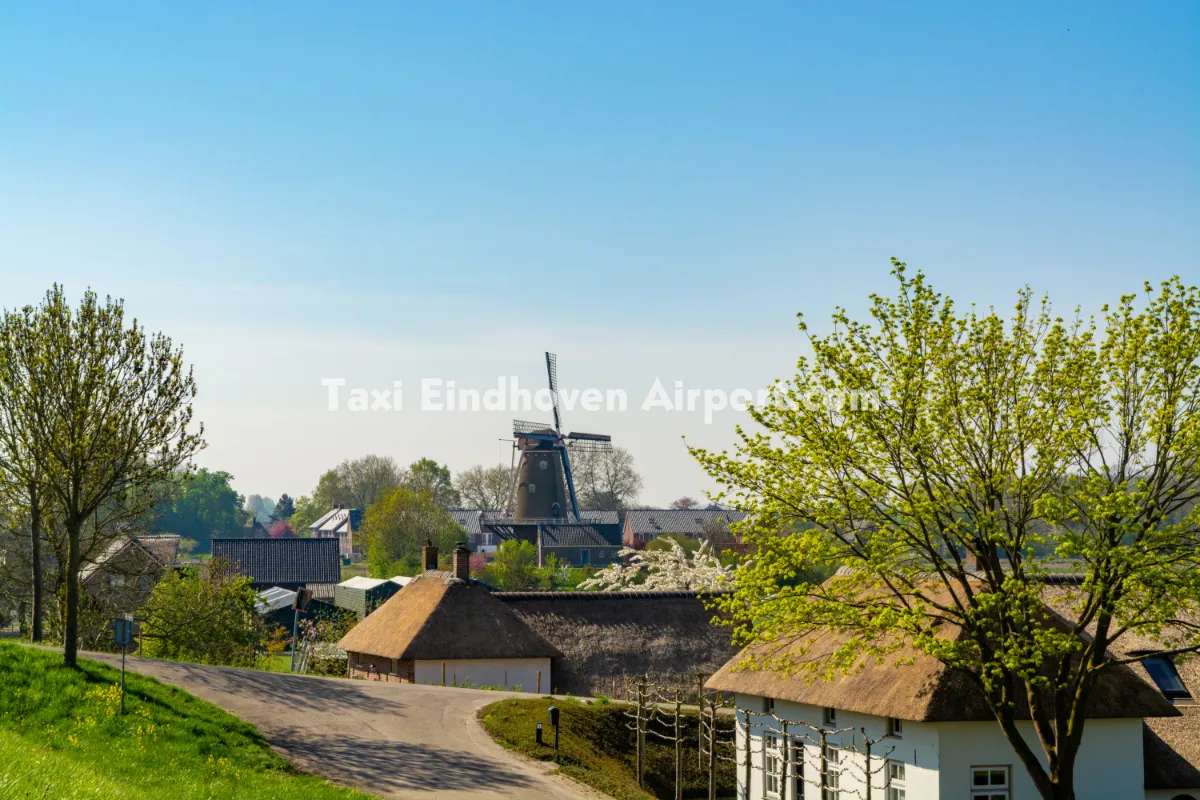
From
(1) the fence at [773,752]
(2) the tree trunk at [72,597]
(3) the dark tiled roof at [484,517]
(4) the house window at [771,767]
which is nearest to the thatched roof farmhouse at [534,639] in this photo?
(1) the fence at [773,752]

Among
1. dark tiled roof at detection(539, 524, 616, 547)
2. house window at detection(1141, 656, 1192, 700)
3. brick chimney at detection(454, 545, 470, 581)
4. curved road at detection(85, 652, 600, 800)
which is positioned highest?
brick chimney at detection(454, 545, 470, 581)

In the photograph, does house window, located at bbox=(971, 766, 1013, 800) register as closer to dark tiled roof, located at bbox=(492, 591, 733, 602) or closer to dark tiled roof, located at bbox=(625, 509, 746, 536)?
dark tiled roof, located at bbox=(492, 591, 733, 602)

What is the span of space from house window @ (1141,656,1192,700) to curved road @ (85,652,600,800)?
56.4 feet

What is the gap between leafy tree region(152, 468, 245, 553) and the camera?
170125 millimetres

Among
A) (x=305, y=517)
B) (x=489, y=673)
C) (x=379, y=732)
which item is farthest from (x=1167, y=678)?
(x=305, y=517)

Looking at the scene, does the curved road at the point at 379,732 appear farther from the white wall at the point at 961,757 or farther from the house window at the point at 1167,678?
the house window at the point at 1167,678

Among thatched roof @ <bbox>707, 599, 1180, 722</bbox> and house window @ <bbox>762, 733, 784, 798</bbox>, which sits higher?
thatched roof @ <bbox>707, 599, 1180, 722</bbox>

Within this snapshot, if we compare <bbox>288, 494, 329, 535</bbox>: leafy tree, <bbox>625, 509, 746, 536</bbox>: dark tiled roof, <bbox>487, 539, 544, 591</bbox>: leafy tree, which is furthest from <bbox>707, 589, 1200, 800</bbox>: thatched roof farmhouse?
<bbox>288, 494, 329, 535</bbox>: leafy tree

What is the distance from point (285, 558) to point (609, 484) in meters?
55.0

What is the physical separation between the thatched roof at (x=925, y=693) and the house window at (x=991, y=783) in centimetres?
119

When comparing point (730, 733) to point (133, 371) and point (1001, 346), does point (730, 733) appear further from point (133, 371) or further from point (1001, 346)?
point (133, 371)

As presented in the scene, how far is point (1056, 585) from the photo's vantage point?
3678cm

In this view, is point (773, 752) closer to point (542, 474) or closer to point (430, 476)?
point (542, 474)

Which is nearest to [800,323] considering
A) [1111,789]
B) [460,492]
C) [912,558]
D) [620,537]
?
[912,558]
